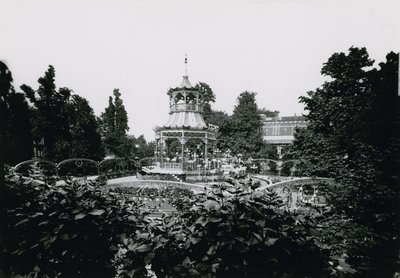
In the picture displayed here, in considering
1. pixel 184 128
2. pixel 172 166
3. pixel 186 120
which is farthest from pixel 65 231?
pixel 186 120

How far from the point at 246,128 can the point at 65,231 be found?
37.6m

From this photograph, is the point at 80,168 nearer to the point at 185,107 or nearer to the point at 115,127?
the point at 115,127

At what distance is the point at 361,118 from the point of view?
5.21 meters

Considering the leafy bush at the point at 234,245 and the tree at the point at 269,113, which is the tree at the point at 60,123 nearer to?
the leafy bush at the point at 234,245

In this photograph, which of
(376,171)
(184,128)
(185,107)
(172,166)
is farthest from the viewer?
(185,107)

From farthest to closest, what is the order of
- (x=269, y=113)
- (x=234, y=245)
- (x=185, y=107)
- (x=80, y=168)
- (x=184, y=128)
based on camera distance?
(x=269, y=113)
(x=80, y=168)
(x=185, y=107)
(x=184, y=128)
(x=234, y=245)

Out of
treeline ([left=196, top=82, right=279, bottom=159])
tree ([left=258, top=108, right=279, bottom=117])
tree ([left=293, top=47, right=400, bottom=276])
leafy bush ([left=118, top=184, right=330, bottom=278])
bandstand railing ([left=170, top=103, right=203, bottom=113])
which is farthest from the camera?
tree ([left=258, top=108, right=279, bottom=117])

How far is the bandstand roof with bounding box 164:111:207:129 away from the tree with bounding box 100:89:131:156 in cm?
1133

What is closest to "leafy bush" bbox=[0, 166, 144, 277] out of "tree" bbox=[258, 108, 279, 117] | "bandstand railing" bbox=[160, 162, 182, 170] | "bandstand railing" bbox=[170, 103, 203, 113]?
"bandstand railing" bbox=[160, 162, 182, 170]

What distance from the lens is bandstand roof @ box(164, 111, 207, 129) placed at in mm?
24825

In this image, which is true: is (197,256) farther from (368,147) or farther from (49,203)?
(368,147)

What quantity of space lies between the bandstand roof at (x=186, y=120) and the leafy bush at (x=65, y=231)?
67.1 ft

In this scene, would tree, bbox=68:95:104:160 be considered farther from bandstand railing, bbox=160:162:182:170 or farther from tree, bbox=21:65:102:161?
bandstand railing, bbox=160:162:182:170

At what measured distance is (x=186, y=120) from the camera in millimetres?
25375
